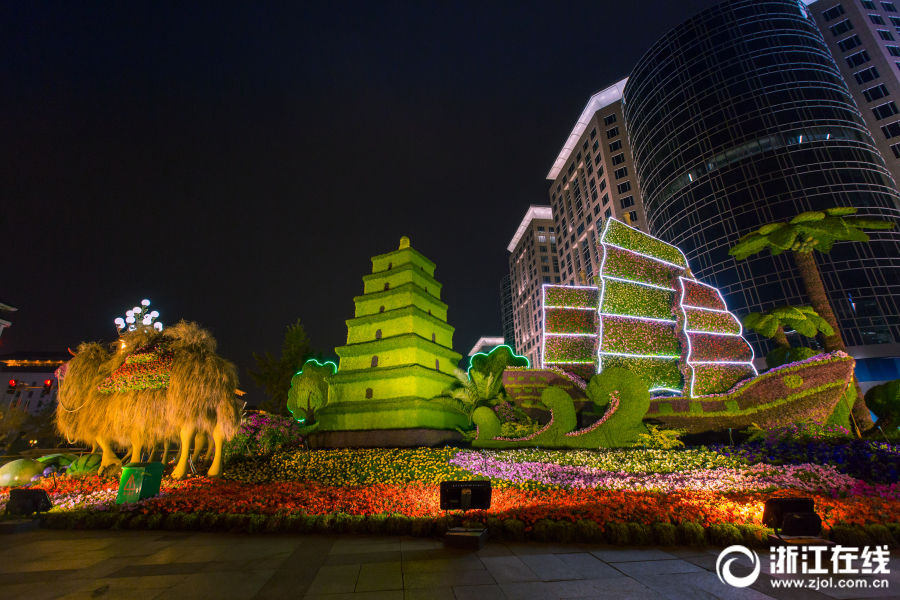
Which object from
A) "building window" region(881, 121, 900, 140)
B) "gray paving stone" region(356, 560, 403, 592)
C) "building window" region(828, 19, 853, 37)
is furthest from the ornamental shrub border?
"building window" region(828, 19, 853, 37)

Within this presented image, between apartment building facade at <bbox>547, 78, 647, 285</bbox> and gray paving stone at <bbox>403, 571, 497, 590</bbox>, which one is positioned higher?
apartment building facade at <bbox>547, 78, 647, 285</bbox>

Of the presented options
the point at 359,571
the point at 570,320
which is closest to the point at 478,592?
the point at 359,571

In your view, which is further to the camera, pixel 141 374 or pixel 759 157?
pixel 759 157

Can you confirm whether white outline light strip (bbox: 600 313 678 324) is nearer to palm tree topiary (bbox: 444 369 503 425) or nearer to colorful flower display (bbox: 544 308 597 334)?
colorful flower display (bbox: 544 308 597 334)

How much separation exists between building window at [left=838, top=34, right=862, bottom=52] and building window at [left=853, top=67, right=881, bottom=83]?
493cm

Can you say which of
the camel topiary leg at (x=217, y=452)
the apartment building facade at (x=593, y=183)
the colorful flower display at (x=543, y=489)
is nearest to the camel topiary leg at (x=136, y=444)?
the colorful flower display at (x=543, y=489)

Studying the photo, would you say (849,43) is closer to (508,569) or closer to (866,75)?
(866,75)

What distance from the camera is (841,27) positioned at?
192ft

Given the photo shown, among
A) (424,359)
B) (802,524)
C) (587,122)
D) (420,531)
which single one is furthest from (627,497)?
(587,122)

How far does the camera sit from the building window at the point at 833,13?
195 ft

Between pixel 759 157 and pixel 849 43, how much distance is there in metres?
28.6

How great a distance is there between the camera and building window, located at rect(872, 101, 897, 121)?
51.5 meters

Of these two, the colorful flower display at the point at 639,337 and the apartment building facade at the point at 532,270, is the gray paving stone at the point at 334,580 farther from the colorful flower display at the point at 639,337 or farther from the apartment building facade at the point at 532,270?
the apartment building facade at the point at 532,270

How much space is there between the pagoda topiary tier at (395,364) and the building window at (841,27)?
78558mm
